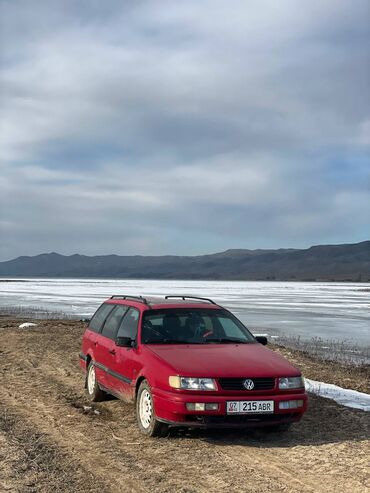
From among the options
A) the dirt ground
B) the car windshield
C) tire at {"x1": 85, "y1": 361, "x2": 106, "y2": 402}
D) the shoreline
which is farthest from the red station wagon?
the shoreline

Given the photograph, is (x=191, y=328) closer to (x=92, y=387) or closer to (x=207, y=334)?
(x=207, y=334)

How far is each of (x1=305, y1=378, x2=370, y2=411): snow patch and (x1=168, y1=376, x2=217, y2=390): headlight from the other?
10.7 ft

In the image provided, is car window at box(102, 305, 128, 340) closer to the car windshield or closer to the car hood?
the car windshield

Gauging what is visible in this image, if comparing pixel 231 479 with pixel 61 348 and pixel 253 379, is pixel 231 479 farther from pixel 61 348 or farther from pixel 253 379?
pixel 61 348

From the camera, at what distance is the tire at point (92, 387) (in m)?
8.86

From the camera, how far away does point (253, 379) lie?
21.4 feet

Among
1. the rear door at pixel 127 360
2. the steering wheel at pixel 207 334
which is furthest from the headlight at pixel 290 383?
the rear door at pixel 127 360

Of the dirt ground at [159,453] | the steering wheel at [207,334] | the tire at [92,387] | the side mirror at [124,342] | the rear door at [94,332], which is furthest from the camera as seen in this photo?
the rear door at [94,332]

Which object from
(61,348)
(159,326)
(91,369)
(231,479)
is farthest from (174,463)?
(61,348)

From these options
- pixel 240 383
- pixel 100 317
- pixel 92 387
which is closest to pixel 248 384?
pixel 240 383

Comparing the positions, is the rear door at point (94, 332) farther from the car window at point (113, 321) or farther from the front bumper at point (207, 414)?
the front bumper at point (207, 414)

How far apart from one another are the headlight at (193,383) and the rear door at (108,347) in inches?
69.4

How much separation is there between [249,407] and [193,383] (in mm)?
655

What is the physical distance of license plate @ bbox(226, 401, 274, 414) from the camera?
6.38 m
